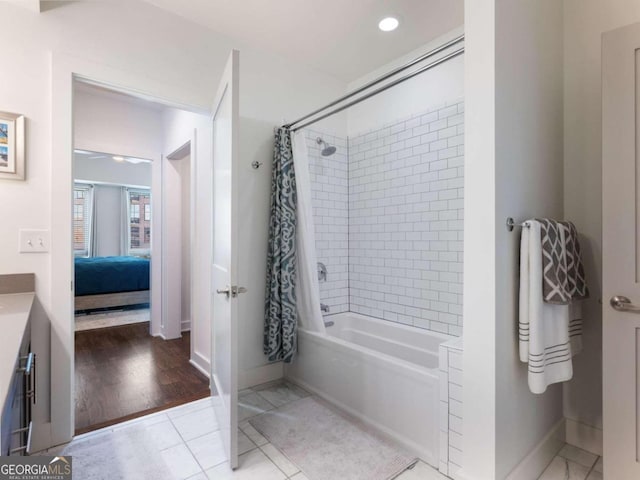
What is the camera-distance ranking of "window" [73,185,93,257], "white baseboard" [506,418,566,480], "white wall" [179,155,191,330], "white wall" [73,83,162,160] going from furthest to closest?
1. "window" [73,185,93,257]
2. "white wall" [179,155,191,330]
3. "white wall" [73,83,162,160]
4. "white baseboard" [506,418,566,480]

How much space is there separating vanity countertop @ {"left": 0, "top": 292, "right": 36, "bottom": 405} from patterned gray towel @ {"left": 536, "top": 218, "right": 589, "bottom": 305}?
1870mm

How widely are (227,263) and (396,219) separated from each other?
1600 mm

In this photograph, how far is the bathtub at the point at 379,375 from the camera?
179cm

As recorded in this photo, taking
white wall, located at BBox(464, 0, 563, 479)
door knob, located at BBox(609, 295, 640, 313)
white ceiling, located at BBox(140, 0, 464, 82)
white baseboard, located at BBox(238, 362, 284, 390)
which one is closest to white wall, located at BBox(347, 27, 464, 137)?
white ceiling, located at BBox(140, 0, 464, 82)

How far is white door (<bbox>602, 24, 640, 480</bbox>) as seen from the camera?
1.47 metres

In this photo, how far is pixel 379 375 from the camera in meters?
2.01

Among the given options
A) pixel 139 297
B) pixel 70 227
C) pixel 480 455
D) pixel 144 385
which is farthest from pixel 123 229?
pixel 480 455

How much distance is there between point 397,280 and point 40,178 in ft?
8.50

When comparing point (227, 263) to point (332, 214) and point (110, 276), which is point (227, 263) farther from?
point (110, 276)

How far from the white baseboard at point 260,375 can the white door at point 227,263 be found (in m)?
0.45

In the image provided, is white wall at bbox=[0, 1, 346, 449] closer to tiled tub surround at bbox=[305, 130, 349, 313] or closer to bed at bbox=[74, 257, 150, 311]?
tiled tub surround at bbox=[305, 130, 349, 313]

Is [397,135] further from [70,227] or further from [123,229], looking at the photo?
[123,229]

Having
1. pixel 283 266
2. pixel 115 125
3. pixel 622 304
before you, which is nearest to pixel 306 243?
pixel 283 266

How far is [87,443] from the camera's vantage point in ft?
6.29
